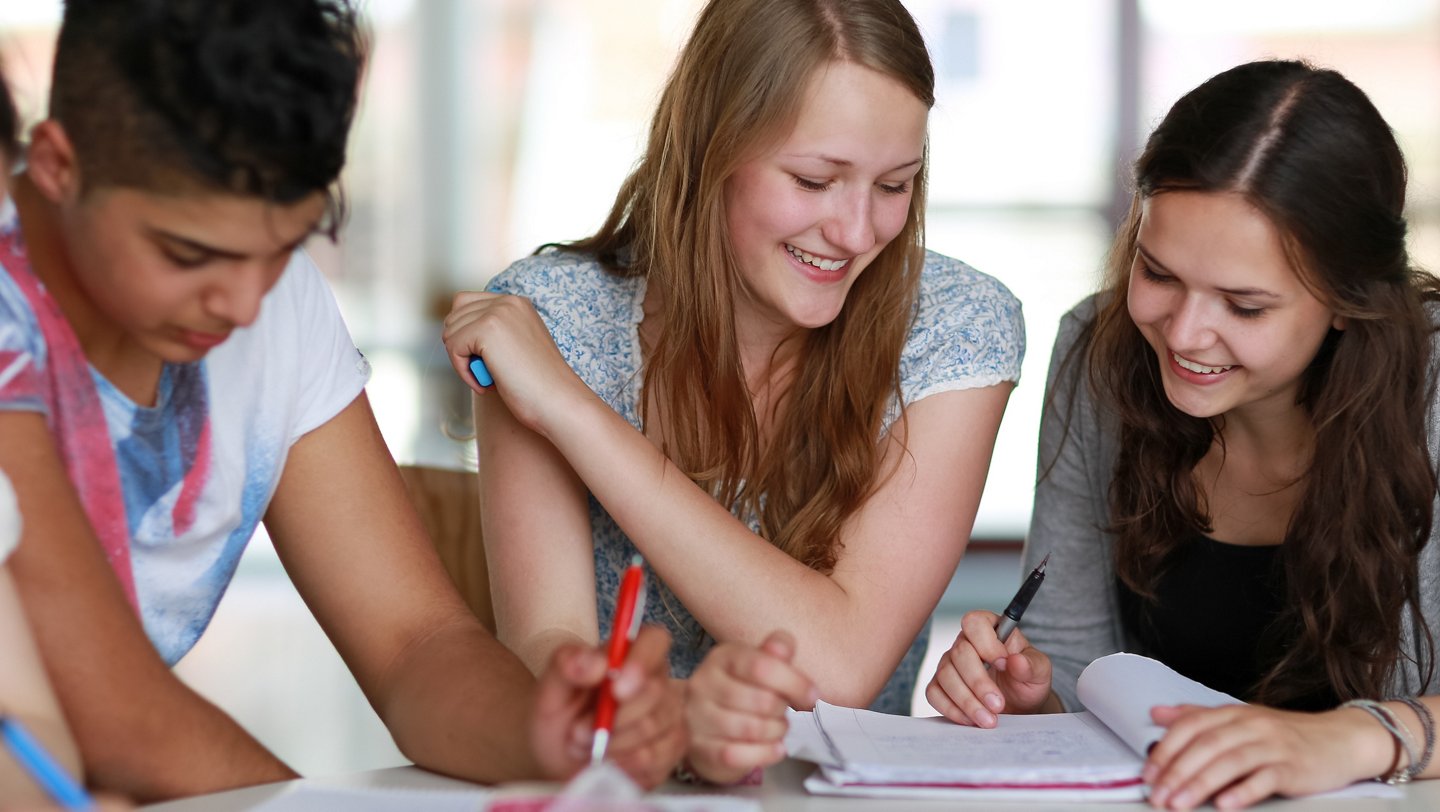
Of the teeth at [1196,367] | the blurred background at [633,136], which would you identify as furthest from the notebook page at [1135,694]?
the blurred background at [633,136]

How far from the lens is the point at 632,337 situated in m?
1.69

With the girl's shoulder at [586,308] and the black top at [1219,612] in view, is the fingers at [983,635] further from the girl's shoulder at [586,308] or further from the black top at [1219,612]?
the girl's shoulder at [586,308]

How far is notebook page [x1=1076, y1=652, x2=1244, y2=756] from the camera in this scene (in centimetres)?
110

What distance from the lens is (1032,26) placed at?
5.17 metres

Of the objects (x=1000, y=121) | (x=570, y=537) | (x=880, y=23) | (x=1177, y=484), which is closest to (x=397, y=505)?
(x=570, y=537)

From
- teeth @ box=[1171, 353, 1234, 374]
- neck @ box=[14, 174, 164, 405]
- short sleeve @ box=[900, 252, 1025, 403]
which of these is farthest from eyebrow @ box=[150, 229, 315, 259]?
teeth @ box=[1171, 353, 1234, 374]

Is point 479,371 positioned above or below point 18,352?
below

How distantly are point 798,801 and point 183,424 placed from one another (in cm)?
57

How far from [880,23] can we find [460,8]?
14.3 feet

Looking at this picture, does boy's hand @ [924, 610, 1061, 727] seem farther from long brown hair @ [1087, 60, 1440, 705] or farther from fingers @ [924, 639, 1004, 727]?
long brown hair @ [1087, 60, 1440, 705]

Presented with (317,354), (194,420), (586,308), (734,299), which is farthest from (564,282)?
(194,420)

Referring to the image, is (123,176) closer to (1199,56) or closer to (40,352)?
(40,352)

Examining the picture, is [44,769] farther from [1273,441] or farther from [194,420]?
[1273,441]

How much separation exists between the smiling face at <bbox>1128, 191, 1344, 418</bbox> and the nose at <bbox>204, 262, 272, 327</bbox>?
0.89 m
